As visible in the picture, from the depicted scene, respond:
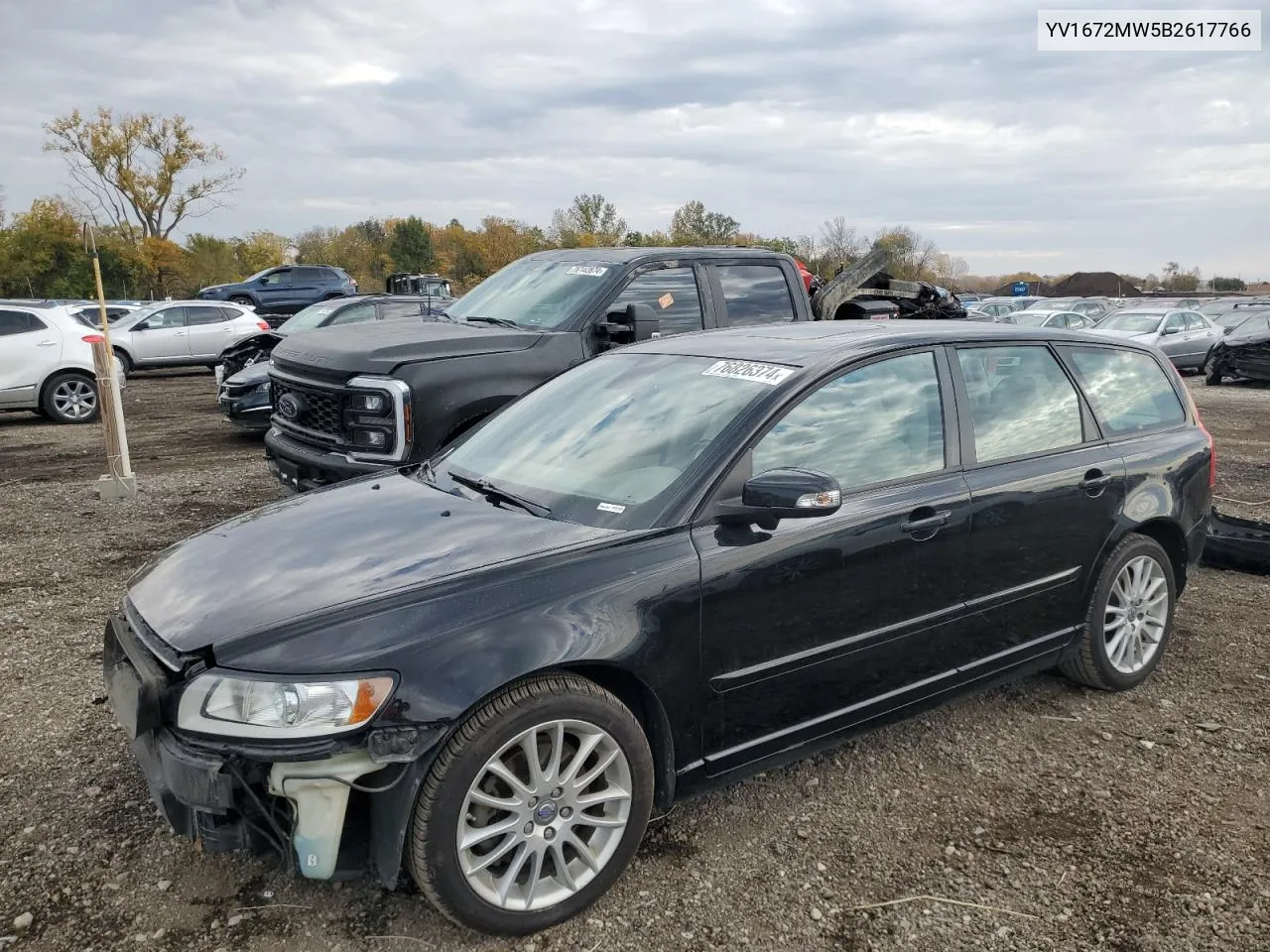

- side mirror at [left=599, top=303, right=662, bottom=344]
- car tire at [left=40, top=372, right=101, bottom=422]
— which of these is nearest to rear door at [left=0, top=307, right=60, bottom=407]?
car tire at [left=40, top=372, right=101, bottom=422]

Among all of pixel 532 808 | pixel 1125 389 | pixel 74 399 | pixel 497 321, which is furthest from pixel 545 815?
pixel 74 399

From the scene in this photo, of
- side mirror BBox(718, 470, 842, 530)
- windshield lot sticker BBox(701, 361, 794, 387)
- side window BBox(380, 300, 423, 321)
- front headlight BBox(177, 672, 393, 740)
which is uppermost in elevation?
windshield lot sticker BBox(701, 361, 794, 387)

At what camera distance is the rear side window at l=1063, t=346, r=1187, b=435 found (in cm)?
418

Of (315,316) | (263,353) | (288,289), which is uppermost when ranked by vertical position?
(315,316)

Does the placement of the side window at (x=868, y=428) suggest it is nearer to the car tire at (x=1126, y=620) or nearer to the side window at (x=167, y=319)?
the car tire at (x=1126, y=620)

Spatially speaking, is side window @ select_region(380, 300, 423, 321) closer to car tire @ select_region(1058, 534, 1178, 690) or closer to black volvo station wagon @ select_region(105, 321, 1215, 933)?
black volvo station wagon @ select_region(105, 321, 1215, 933)

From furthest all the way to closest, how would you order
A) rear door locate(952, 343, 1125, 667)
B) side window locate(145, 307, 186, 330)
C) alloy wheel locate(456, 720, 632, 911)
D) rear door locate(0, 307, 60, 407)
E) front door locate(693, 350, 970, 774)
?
side window locate(145, 307, 186, 330), rear door locate(0, 307, 60, 407), rear door locate(952, 343, 1125, 667), front door locate(693, 350, 970, 774), alloy wheel locate(456, 720, 632, 911)

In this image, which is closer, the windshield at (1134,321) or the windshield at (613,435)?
the windshield at (613,435)

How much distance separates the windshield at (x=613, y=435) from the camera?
308 cm

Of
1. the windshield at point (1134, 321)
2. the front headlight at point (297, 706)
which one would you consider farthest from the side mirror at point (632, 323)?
the windshield at point (1134, 321)

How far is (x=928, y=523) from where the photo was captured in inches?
131

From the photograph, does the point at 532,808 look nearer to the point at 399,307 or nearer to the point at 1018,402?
the point at 1018,402

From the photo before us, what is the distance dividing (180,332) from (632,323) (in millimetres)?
15551

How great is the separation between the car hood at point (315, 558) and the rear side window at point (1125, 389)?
2.49m
